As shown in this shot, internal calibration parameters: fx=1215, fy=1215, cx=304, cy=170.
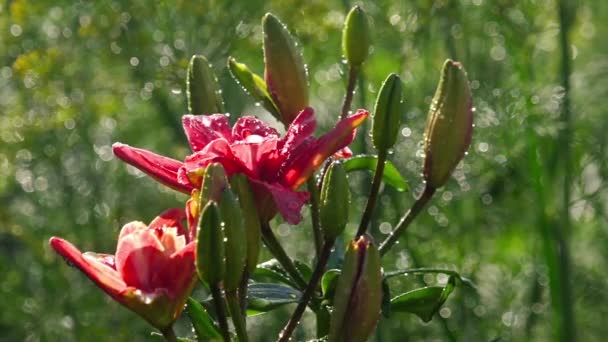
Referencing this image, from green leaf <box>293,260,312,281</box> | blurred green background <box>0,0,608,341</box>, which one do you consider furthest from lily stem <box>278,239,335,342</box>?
blurred green background <box>0,0,608,341</box>

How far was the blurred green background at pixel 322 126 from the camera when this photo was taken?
195 cm

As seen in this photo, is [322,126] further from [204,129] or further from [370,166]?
[204,129]

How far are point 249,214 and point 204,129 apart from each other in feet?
0.30

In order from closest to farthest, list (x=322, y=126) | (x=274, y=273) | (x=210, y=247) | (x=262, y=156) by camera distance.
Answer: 1. (x=210, y=247)
2. (x=262, y=156)
3. (x=274, y=273)
4. (x=322, y=126)

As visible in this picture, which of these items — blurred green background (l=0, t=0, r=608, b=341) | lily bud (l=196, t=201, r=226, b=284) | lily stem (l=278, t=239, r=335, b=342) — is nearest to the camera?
lily bud (l=196, t=201, r=226, b=284)

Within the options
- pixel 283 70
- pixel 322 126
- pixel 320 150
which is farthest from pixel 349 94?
pixel 322 126

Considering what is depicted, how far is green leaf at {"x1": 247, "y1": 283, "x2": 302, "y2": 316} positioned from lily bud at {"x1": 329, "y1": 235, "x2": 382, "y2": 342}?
71mm

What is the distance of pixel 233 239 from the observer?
2.91 ft

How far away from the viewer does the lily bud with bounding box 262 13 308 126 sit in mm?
1085

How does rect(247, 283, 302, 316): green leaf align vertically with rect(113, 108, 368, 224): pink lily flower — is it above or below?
below

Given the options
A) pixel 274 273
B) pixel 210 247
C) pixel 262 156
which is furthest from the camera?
pixel 274 273

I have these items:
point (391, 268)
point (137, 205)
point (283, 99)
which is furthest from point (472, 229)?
point (283, 99)

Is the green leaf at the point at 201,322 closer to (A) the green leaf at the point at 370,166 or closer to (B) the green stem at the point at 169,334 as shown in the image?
(B) the green stem at the point at 169,334

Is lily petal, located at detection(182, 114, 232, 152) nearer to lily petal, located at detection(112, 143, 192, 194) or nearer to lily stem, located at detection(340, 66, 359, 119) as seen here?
lily petal, located at detection(112, 143, 192, 194)
